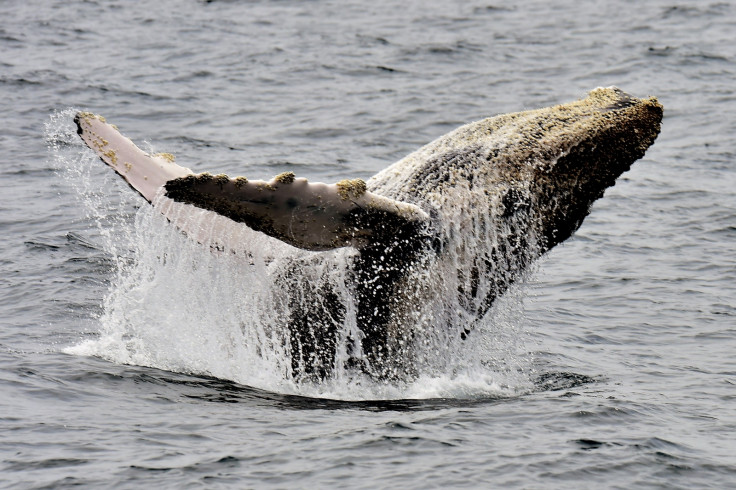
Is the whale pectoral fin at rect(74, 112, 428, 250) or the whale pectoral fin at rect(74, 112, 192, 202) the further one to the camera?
the whale pectoral fin at rect(74, 112, 192, 202)

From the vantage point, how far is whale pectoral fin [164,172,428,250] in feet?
35.5

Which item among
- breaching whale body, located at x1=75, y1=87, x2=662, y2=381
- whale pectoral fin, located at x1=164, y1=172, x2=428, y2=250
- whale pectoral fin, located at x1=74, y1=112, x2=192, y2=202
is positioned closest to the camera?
whale pectoral fin, located at x1=164, y1=172, x2=428, y2=250

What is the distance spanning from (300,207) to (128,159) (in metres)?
2.35

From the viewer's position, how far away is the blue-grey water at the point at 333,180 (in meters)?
10.3

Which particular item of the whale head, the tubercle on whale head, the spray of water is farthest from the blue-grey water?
the tubercle on whale head

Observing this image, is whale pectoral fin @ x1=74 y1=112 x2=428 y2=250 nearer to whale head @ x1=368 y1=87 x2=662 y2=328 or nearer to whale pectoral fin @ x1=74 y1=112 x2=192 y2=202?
whale pectoral fin @ x1=74 y1=112 x2=192 y2=202

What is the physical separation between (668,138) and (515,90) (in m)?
5.53

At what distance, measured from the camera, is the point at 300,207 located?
11008 mm

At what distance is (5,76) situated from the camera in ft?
96.1

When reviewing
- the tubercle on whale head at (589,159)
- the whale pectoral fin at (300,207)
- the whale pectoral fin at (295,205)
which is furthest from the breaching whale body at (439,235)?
the whale pectoral fin at (295,205)

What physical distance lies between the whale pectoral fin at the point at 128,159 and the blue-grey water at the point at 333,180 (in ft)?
2.18

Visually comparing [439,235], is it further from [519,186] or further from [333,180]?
[333,180]

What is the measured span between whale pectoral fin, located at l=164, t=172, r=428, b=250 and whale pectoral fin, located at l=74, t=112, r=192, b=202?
1229 millimetres

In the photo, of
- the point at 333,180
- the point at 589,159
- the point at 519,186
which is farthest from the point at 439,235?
the point at 333,180
